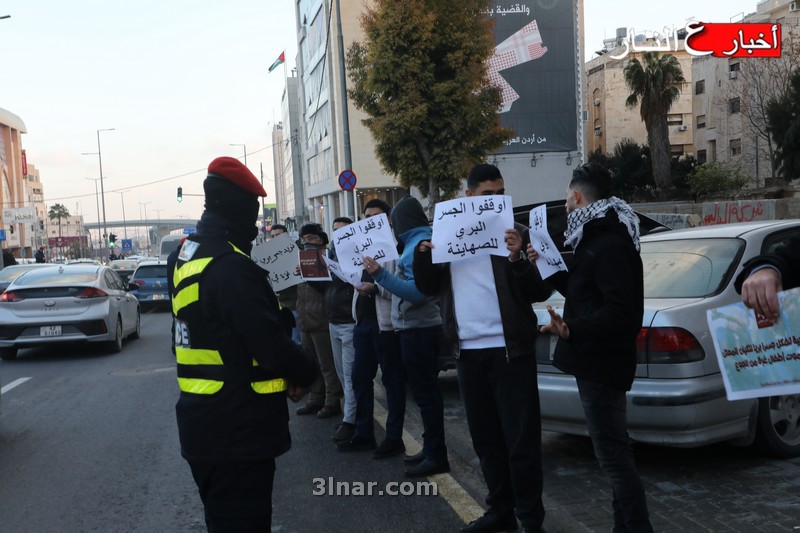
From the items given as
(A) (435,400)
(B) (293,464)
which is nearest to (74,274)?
(B) (293,464)

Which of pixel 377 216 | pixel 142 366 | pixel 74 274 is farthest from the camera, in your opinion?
pixel 74 274

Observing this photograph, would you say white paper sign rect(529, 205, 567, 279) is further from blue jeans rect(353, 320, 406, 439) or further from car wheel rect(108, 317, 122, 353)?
car wheel rect(108, 317, 122, 353)

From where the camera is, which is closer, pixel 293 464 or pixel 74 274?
pixel 293 464

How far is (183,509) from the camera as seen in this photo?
203 inches

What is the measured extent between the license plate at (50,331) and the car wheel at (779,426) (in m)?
10.9

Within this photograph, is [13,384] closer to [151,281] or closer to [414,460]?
[414,460]

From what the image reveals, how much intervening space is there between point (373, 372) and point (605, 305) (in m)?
3.22

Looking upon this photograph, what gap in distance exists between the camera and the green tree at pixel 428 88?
22.7 metres

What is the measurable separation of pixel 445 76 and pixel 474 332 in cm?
2050

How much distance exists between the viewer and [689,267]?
5.49 metres

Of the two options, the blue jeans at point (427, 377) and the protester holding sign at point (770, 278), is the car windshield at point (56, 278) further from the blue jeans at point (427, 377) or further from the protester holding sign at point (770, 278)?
the protester holding sign at point (770, 278)

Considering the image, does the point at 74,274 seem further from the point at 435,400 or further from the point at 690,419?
the point at 690,419

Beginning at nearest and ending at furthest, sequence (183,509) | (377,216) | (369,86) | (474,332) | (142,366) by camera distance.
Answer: (474,332) < (183,509) < (377,216) < (142,366) < (369,86)

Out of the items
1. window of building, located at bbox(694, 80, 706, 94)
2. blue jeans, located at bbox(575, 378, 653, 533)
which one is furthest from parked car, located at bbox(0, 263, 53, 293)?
window of building, located at bbox(694, 80, 706, 94)
